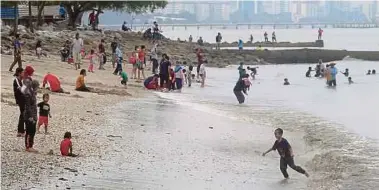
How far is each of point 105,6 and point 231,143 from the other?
138ft

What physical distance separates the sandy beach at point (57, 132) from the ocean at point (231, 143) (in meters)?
0.42

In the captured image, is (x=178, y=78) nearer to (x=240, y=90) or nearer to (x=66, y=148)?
(x=240, y=90)

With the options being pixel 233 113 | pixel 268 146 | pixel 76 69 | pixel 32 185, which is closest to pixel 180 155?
pixel 268 146

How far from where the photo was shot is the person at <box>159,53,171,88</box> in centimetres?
2525

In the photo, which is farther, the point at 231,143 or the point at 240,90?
the point at 240,90

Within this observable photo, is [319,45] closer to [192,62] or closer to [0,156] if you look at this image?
[192,62]

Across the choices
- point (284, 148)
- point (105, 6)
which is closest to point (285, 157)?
point (284, 148)

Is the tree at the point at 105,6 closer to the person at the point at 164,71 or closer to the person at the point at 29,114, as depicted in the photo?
the person at the point at 164,71

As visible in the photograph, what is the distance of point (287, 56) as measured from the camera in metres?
62.5

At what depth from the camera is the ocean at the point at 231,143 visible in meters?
11.1

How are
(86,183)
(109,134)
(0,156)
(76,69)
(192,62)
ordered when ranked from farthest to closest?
(192,62) < (76,69) < (109,134) < (0,156) < (86,183)

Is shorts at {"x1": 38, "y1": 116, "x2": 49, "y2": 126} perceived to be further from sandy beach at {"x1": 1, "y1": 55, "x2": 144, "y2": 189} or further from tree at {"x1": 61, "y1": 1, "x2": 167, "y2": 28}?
tree at {"x1": 61, "y1": 1, "x2": 167, "y2": 28}

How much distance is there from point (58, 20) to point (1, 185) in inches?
1829

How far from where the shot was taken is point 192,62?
46.6 meters
